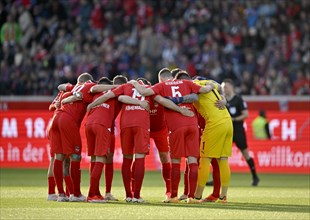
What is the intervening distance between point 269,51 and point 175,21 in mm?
3803

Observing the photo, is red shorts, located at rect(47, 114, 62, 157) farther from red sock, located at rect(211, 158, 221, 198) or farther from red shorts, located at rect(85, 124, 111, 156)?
red sock, located at rect(211, 158, 221, 198)

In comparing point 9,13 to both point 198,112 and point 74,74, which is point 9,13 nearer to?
point 74,74

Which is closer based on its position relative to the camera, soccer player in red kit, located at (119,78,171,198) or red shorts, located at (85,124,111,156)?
red shorts, located at (85,124,111,156)

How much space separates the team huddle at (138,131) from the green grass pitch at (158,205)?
19.3 inches

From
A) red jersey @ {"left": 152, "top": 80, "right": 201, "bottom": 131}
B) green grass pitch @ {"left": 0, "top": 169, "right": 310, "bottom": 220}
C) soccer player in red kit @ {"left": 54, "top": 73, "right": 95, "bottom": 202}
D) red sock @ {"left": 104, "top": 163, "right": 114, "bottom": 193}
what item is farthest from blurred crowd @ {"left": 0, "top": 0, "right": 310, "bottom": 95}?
soccer player in red kit @ {"left": 54, "top": 73, "right": 95, "bottom": 202}

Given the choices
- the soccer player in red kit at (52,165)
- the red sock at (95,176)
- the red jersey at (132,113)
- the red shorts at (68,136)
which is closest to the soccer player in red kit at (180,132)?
the red jersey at (132,113)

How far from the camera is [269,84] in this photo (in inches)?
1303

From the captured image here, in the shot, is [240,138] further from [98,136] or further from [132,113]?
[98,136]

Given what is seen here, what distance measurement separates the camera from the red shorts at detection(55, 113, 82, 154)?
19.0m

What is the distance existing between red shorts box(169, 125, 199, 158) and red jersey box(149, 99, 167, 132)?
103 cm

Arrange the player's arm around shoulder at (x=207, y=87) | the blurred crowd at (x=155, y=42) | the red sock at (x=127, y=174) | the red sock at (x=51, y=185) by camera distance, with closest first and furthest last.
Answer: the red sock at (x=127, y=174) < the player's arm around shoulder at (x=207, y=87) < the red sock at (x=51, y=185) < the blurred crowd at (x=155, y=42)

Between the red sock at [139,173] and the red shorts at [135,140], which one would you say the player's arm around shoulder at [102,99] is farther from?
the red sock at [139,173]

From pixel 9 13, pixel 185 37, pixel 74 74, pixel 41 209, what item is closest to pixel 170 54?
pixel 185 37

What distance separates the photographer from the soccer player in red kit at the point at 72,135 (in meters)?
19.0
